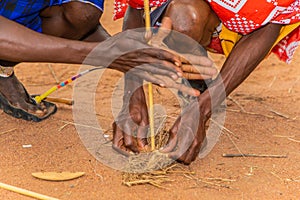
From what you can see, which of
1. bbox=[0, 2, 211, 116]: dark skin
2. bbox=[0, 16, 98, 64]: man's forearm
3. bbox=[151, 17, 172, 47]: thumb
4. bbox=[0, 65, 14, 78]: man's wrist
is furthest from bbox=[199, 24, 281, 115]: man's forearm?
bbox=[0, 65, 14, 78]: man's wrist

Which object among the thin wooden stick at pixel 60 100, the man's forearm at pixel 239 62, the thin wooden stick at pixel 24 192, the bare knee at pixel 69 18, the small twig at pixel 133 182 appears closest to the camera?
the thin wooden stick at pixel 24 192

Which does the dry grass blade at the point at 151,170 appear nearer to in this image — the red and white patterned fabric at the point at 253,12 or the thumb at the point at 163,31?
the thumb at the point at 163,31

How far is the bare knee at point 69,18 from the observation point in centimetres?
260

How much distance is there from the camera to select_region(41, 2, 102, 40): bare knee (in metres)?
2.60

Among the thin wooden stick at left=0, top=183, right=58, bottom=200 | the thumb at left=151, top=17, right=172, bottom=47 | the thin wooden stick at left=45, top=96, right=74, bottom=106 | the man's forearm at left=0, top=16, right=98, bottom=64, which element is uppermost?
the thumb at left=151, top=17, right=172, bottom=47

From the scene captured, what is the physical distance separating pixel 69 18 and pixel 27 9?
0.68 ft

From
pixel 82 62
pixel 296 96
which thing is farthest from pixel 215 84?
pixel 296 96

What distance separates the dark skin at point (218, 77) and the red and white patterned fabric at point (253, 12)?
0.12 ft

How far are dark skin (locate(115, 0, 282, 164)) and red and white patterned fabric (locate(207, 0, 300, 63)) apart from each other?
36 mm

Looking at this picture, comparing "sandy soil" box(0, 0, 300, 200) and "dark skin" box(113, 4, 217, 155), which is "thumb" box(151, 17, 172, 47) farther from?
"sandy soil" box(0, 0, 300, 200)

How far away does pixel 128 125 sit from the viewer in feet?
7.55

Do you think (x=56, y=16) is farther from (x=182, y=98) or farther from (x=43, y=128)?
(x=182, y=98)

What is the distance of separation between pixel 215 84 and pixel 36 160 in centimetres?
72

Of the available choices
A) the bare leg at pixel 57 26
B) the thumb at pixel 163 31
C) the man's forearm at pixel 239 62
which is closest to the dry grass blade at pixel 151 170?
the man's forearm at pixel 239 62
